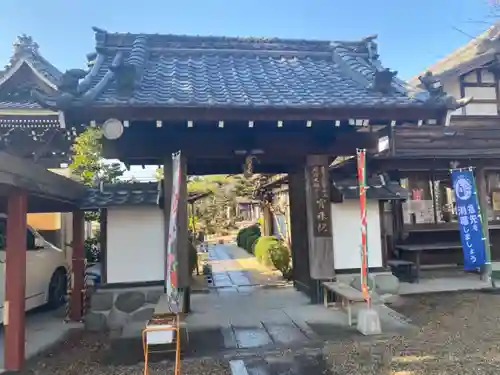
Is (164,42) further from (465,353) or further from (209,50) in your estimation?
(465,353)

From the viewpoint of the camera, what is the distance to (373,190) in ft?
26.2

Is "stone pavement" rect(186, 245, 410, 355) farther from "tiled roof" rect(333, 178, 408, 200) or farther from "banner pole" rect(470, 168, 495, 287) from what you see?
"banner pole" rect(470, 168, 495, 287)

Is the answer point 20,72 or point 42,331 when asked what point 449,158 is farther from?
point 20,72

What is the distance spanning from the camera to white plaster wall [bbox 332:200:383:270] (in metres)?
7.69

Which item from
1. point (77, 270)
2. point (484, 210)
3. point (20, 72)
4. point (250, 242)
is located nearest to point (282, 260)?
point (484, 210)

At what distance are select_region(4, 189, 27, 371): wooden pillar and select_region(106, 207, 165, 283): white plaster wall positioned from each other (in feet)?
6.41

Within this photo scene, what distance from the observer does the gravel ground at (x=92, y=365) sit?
4742mm

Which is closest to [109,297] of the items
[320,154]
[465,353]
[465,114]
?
[320,154]

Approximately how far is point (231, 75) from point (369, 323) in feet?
15.4

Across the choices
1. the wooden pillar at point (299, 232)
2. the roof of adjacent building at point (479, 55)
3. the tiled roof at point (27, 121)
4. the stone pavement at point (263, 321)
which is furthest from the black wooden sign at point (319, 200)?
the roof of adjacent building at point (479, 55)

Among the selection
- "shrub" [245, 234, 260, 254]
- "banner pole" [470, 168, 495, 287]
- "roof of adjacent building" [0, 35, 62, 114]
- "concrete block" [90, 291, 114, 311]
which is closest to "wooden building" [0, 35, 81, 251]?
"roof of adjacent building" [0, 35, 62, 114]

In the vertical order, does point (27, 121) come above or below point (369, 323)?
above

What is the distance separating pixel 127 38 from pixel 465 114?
9.61 m

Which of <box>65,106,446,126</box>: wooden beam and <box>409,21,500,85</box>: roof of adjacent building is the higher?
<box>409,21,500,85</box>: roof of adjacent building
